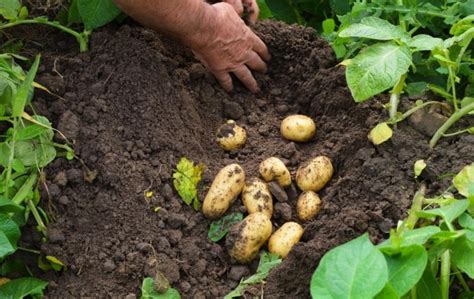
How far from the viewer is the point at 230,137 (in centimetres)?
217

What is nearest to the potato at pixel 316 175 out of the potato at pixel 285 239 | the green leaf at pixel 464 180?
the potato at pixel 285 239

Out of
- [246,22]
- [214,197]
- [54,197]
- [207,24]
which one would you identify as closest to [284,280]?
[214,197]

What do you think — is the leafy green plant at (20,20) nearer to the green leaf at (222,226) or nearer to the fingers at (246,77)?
the fingers at (246,77)

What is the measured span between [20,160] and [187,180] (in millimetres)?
412

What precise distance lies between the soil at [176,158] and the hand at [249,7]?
6.7 inches

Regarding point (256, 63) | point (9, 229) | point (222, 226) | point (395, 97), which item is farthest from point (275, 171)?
point (9, 229)

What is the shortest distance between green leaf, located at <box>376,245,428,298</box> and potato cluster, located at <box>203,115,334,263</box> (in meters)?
0.41

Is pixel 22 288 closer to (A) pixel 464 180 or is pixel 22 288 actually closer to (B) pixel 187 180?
(B) pixel 187 180

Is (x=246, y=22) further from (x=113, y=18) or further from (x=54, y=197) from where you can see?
(x=54, y=197)

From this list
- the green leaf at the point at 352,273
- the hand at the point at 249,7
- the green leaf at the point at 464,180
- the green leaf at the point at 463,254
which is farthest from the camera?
the hand at the point at 249,7

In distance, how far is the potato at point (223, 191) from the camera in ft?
6.42

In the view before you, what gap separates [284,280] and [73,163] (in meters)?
0.61

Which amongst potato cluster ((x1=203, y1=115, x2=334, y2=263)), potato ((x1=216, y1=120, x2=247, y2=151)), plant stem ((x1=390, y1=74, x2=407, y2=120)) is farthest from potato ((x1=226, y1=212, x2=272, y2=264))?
plant stem ((x1=390, y1=74, x2=407, y2=120))

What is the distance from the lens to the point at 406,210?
182 cm
